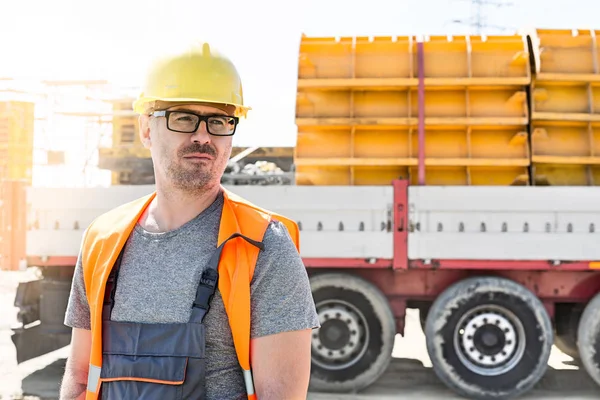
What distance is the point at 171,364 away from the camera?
5.84 ft

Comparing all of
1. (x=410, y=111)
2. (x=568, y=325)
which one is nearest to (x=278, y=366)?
(x=410, y=111)

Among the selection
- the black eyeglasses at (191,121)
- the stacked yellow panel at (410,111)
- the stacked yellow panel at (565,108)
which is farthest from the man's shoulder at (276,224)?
the stacked yellow panel at (565,108)

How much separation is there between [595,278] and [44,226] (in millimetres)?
5104

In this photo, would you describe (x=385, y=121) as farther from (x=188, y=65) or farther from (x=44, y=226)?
(x=188, y=65)

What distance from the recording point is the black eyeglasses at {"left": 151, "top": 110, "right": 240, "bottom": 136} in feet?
6.40

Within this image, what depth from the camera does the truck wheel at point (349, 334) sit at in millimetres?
6059

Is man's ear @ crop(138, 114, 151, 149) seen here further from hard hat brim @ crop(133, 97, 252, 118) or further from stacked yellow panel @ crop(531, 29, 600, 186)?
stacked yellow panel @ crop(531, 29, 600, 186)

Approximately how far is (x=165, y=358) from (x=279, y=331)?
0.32 m

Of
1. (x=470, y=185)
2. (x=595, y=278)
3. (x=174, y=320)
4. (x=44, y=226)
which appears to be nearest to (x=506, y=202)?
(x=470, y=185)

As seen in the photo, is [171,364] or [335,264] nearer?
[171,364]

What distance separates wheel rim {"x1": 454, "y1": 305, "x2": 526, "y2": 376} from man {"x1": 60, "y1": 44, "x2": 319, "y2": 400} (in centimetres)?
437

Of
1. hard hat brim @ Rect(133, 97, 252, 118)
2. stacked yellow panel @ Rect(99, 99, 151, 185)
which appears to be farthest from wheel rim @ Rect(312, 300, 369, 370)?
hard hat brim @ Rect(133, 97, 252, 118)

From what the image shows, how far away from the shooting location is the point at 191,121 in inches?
77.2

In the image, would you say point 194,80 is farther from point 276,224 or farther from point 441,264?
point 441,264
